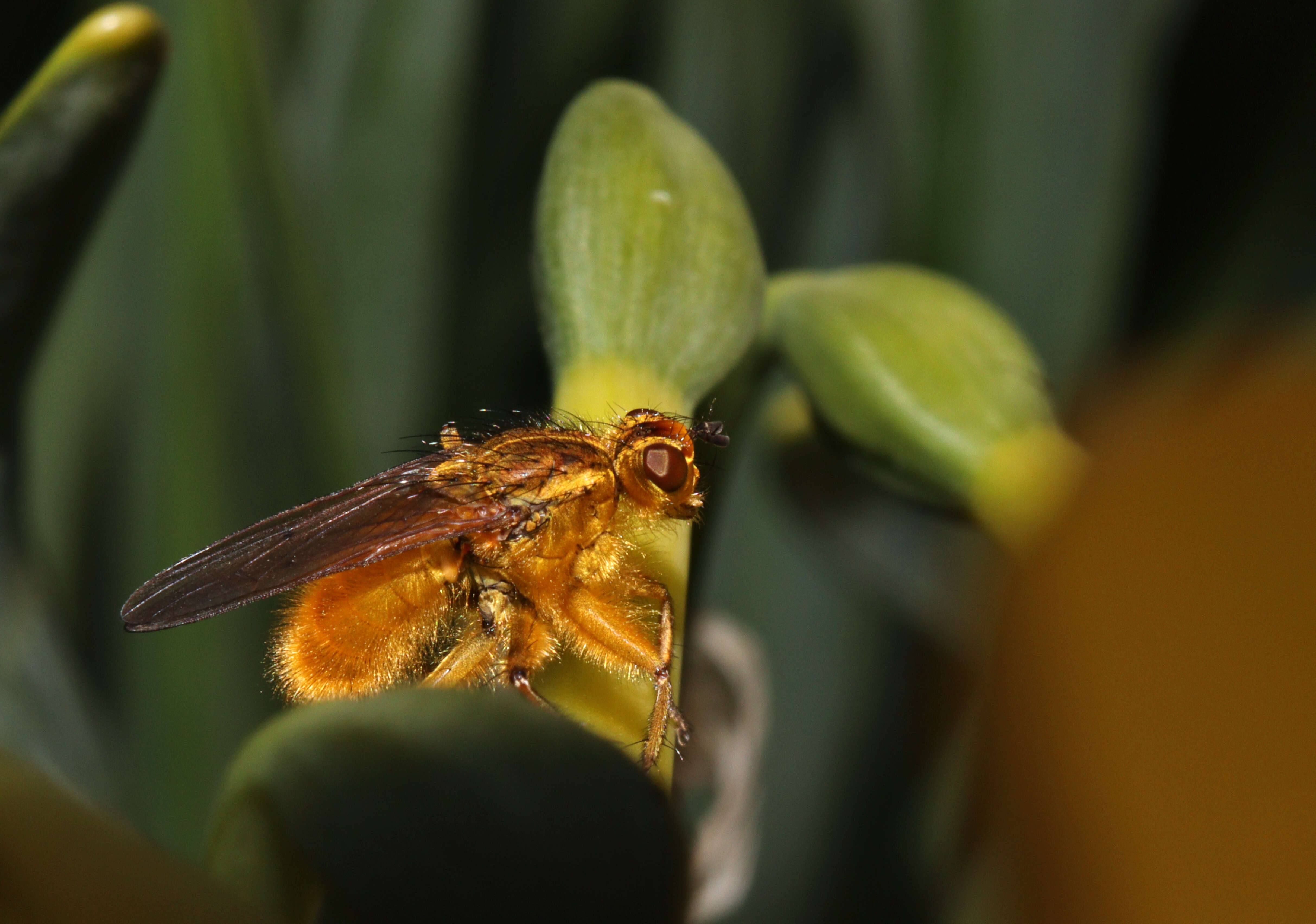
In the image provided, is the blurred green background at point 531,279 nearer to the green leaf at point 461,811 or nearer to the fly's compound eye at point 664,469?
the fly's compound eye at point 664,469

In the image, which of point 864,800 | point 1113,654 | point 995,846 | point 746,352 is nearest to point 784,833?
point 864,800

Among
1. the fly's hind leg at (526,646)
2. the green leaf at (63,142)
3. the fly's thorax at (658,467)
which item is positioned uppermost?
the green leaf at (63,142)

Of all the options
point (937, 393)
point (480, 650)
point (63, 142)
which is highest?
point (63, 142)

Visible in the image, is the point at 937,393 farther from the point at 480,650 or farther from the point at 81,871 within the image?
the point at 81,871

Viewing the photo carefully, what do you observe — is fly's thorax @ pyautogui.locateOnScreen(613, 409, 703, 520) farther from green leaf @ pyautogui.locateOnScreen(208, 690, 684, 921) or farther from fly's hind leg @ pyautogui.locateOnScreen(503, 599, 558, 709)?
green leaf @ pyautogui.locateOnScreen(208, 690, 684, 921)

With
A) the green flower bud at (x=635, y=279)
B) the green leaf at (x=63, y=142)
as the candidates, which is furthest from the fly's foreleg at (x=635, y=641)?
the green leaf at (x=63, y=142)

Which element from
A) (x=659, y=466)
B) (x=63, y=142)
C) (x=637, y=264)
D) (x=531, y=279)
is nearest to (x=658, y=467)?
(x=659, y=466)
